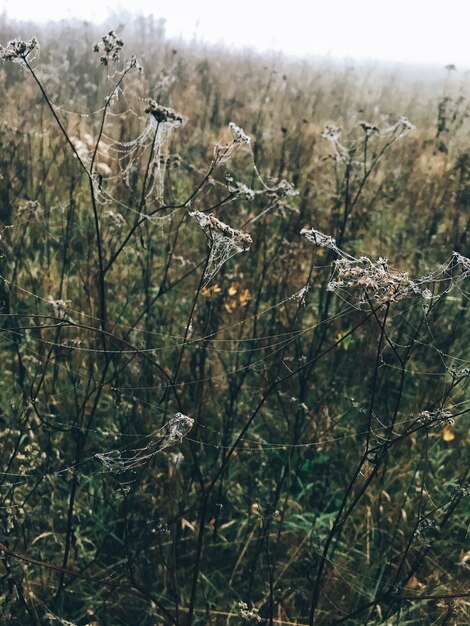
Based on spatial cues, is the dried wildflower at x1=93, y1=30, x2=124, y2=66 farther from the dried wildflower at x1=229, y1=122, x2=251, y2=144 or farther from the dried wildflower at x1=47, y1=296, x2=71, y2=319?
the dried wildflower at x1=47, y1=296, x2=71, y2=319

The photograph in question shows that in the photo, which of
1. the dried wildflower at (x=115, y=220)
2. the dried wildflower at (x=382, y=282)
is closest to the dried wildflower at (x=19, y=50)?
the dried wildflower at (x=115, y=220)

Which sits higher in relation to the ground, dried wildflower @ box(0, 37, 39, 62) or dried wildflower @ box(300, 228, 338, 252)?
dried wildflower @ box(0, 37, 39, 62)

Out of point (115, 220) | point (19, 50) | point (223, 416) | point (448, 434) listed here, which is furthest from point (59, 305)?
point (448, 434)

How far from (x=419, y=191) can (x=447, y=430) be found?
101 inches

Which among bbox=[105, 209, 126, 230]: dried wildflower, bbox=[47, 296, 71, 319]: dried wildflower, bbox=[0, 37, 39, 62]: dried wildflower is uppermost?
bbox=[0, 37, 39, 62]: dried wildflower

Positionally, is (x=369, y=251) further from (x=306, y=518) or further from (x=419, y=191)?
(x=306, y=518)

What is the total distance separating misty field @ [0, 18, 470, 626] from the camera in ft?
5.49

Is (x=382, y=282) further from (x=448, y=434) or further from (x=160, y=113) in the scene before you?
(x=448, y=434)

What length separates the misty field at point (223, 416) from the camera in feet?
5.49

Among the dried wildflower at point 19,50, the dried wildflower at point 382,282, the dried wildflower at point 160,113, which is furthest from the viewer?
the dried wildflower at point 160,113

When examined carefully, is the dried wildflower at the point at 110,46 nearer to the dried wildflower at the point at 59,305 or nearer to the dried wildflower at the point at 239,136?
the dried wildflower at the point at 239,136

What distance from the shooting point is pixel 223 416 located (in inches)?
96.7

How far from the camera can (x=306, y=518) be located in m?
2.29

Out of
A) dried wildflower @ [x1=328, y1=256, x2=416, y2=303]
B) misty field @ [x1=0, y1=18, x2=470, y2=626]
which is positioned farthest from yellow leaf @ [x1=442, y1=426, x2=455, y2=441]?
dried wildflower @ [x1=328, y1=256, x2=416, y2=303]
